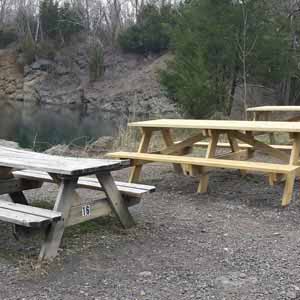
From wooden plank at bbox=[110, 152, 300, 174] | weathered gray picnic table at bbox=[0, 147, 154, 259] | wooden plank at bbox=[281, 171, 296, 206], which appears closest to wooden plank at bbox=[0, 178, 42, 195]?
weathered gray picnic table at bbox=[0, 147, 154, 259]

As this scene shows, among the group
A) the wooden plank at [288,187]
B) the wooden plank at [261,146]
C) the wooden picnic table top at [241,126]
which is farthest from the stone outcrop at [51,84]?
the wooden plank at [288,187]

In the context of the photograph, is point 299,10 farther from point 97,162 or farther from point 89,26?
point 89,26

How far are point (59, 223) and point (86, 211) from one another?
0.91ft

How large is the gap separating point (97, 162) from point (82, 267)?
681mm

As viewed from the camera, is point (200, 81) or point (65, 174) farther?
point (200, 81)

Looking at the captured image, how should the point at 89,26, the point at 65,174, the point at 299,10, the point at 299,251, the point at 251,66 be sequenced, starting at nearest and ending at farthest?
the point at 65,174 → the point at 299,251 → the point at 251,66 → the point at 299,10 → the point at 89,26

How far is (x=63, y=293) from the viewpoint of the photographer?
2.46 meters

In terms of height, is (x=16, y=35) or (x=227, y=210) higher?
(x=16, y=35)

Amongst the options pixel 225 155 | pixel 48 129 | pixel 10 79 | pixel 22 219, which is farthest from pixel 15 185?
pixel 10 79

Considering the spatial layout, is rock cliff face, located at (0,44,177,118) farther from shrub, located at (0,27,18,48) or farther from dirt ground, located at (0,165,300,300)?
dirt ground, located at (0,165,300,300)

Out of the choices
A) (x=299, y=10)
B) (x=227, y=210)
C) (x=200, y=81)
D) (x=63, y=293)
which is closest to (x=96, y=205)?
(x=63, y=293)

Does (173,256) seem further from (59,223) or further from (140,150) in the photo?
(140,150)

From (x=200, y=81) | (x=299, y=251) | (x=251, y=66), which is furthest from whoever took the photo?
(x=251, y=66)

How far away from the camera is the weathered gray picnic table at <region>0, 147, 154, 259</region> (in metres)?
2.78
